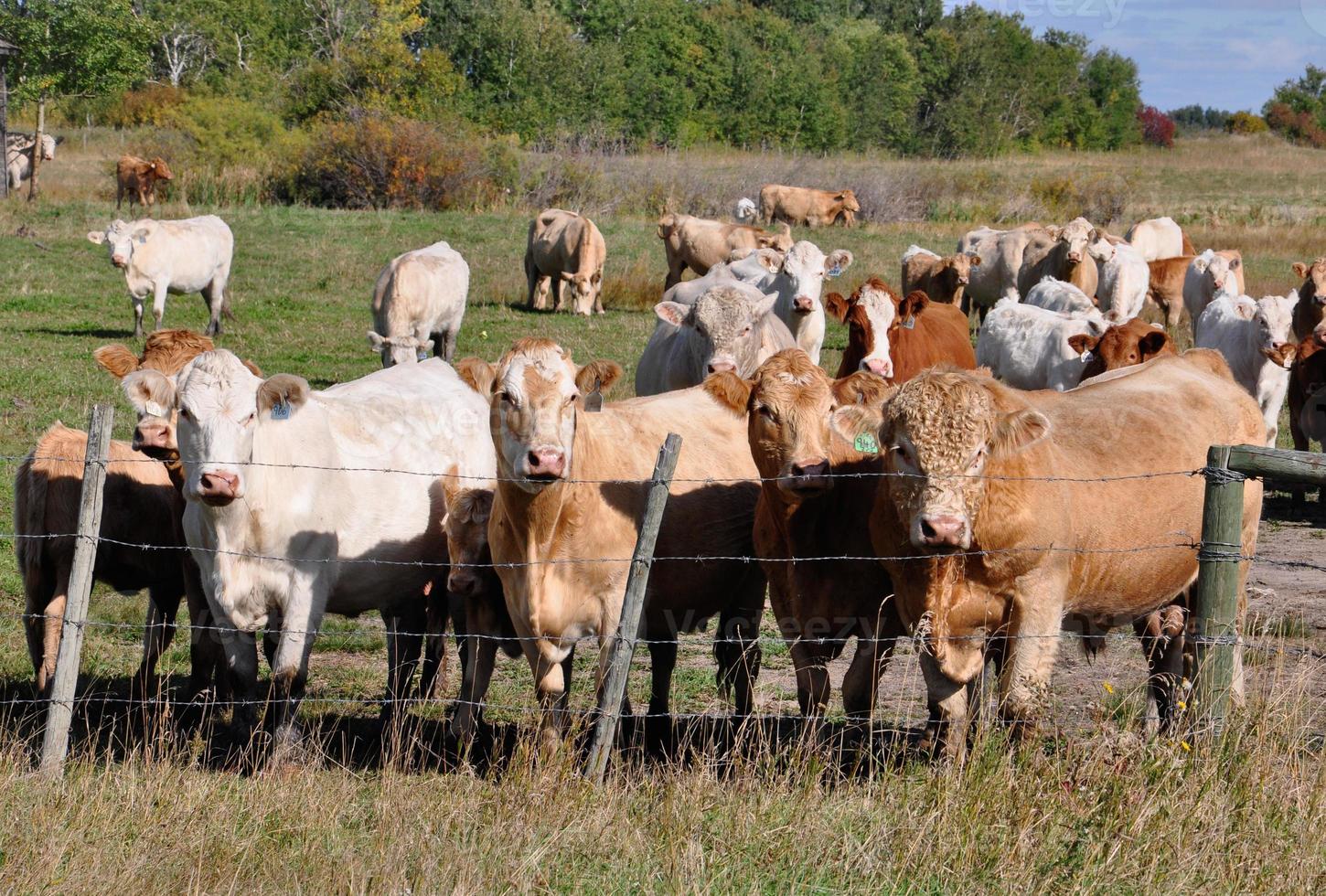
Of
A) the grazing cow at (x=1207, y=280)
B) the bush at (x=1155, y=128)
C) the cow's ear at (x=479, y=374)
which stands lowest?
the cow's ear at (x=479, y=374)

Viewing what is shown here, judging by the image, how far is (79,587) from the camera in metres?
5.21

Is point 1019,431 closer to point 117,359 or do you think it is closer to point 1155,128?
point 117,359

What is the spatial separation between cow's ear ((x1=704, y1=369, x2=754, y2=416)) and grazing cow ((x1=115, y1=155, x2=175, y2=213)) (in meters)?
25.9

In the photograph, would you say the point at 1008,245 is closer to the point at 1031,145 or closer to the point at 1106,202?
the point at 1106,202

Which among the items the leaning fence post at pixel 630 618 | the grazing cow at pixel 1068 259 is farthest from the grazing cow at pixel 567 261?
the leaning fence post at pixel 630 618

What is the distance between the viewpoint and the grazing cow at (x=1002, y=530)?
5.16 m

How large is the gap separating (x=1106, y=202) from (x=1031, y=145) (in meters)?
30.6

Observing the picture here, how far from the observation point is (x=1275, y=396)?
1328 centimetres

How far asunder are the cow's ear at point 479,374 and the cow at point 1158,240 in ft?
70.7

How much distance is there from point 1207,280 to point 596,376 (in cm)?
1527

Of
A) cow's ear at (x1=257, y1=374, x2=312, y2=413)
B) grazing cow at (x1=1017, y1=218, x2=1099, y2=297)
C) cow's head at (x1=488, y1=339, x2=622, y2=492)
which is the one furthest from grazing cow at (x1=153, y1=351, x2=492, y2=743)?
grazing cow at (x1=1017, y1=218, x2=1099, y2=297)

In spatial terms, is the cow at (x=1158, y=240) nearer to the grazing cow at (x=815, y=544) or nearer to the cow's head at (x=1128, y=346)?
the cow's head at (x=1128, y=346)

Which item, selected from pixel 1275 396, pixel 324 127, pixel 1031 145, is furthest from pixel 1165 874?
pixel 1031 145

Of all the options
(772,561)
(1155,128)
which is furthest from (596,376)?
(1155,128)
